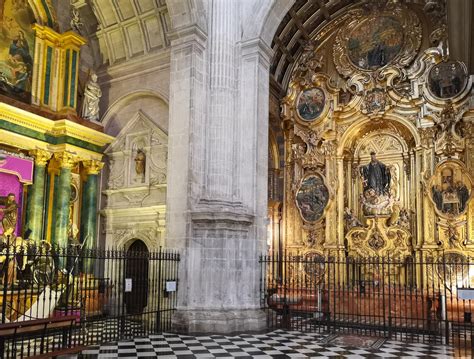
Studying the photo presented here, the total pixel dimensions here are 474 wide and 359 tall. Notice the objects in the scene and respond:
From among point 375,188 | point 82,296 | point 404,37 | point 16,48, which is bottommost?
point 82,296

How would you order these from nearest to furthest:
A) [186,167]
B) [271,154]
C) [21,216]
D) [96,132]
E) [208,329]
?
[208,329] < [186,167] < [21,216] < [96,132] < [271,154]

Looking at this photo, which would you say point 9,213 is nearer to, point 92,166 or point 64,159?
point 64,159

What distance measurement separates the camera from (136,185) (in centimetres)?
1563

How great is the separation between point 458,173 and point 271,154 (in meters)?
7.23

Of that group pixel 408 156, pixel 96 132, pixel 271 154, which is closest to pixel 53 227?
pixel 96 132

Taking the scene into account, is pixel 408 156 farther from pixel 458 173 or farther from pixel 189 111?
pixel 189 111

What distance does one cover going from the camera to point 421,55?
54.6ft

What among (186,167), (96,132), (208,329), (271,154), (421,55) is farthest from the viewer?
(271,154)

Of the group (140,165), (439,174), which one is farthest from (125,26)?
(439,174)

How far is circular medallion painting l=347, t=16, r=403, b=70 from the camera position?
17688mm

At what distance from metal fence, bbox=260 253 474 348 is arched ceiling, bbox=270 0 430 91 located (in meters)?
7.85

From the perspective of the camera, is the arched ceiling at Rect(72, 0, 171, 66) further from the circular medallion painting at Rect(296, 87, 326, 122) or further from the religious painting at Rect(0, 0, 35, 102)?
the circular medallion painting at Rect(296, 87, 326, 122)

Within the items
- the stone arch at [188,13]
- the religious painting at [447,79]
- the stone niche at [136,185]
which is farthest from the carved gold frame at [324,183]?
the stone arch at [188,13]

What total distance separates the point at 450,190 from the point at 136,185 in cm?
1031
